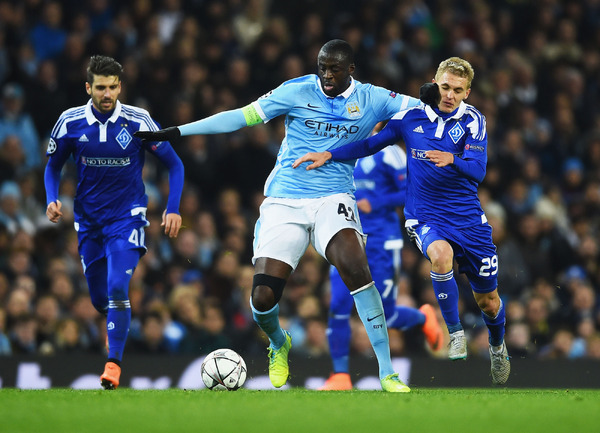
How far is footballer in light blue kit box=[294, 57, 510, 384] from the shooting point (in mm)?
7297

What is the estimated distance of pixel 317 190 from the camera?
23.7 feet

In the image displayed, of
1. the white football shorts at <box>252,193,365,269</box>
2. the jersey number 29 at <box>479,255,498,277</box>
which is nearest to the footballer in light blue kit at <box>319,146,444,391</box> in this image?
the jersey number 29 at <box>479,255,498,277</box>

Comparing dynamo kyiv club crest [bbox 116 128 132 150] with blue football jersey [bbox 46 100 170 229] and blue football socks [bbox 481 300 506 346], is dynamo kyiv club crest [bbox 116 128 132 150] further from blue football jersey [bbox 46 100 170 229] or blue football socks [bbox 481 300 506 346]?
blue football socks [bbox 481 300 506 346]

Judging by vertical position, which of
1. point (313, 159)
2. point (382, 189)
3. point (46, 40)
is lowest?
point (382, 189)

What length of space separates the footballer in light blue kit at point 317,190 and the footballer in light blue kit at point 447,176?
150 mm

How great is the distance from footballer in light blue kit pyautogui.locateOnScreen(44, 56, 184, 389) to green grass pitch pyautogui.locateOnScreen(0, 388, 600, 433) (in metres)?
1.32

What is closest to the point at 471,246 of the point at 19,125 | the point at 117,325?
the point at 117,325

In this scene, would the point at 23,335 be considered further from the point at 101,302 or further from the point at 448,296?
the point at 448,296

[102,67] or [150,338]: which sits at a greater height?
[102,67]

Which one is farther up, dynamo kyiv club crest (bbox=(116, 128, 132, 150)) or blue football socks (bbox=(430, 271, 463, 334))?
dynamo kyiv club crest (bbox=(116, 128, 132, 150))

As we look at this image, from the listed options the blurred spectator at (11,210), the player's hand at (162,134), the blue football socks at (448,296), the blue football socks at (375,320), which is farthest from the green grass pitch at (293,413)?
the blurred spectator at (11,210)

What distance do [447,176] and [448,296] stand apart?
2.92ft

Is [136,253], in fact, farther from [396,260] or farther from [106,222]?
[396,260]

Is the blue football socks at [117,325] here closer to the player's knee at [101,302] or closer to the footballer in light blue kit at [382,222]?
the player's knee at [101,302]
